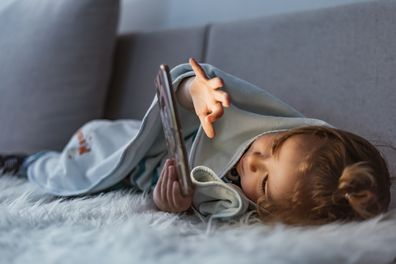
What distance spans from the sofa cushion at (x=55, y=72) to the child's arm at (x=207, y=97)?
539mm

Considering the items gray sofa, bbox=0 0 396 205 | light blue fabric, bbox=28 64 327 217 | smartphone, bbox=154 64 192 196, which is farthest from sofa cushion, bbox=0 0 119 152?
smartphone, bbox=154 64 192 196

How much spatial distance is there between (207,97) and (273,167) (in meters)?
0.15

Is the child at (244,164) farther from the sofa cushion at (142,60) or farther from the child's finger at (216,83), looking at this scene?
the sofa cushion at (142,60)

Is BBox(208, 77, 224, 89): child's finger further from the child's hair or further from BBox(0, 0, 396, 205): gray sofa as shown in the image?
BBox(0, 0, 396, 205): gray sofa

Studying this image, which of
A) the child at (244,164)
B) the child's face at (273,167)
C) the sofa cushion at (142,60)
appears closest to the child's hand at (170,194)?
the child at (244,164)

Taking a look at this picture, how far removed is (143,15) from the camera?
1575 mm

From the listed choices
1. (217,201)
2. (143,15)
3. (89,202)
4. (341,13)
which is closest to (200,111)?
(217,201)

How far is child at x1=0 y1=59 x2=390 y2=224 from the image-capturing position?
26.7 inches

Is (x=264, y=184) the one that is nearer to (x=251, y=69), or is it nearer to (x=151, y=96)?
(x=251, y=69)

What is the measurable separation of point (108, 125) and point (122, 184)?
0.20 m

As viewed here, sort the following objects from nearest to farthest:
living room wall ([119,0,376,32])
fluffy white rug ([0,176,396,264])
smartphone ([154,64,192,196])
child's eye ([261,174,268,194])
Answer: fluffy white rug ([0,176,396,264]) → smartphone ([154,64,192,196]) → child's eye ([261,174,268,194]) → living room wall ([119,0,376,32])

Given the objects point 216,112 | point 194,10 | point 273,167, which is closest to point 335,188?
point 273,167

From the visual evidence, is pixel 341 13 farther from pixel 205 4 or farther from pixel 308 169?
pixel 205 4

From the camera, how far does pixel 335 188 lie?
67 centimetres
